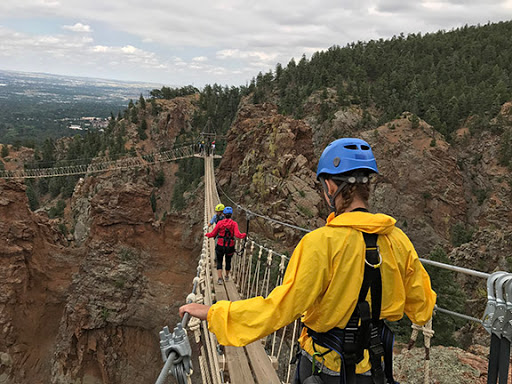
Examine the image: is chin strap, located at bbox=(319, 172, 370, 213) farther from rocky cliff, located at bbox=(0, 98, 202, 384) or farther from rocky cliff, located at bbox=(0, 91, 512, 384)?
rocky cliff, located at bbox=(0, 98, 202, 384)

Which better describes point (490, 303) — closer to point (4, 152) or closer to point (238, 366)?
point (238, 366)

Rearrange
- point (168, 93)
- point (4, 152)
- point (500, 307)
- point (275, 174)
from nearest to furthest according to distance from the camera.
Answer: point (500, 307) → point (275, 174) → point (4, 152) → point (168, 93)

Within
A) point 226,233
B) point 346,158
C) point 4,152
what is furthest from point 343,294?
point 4,152

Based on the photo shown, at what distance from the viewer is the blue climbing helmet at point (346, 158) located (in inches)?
59.8

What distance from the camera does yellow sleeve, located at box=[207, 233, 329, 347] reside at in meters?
1.33

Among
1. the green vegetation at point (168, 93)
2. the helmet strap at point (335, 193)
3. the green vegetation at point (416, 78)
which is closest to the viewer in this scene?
the helmet strap at point (335, 193)

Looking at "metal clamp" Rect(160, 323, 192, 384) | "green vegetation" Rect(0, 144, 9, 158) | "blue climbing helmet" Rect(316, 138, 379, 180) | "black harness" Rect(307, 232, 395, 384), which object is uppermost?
"blue climbing helmet" Rect(316, 138, 379, 180)

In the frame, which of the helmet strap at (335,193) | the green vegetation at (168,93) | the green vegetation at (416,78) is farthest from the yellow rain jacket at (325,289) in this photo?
the green vegetation at (168,93)

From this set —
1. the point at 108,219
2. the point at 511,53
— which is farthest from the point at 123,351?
the point at 511,53

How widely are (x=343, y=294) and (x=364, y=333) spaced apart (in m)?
0.19

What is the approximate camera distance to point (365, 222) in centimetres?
139

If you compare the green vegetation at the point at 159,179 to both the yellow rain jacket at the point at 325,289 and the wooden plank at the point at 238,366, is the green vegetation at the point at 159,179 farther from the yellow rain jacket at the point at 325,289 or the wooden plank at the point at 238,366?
the yellow rain jacket at the point at 325,289

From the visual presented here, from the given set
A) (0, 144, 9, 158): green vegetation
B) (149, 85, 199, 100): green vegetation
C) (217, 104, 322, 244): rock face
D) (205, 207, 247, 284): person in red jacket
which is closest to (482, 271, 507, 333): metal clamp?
(205, 207, 247, 284): person in red jacket

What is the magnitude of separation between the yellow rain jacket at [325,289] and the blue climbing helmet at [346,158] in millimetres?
217
